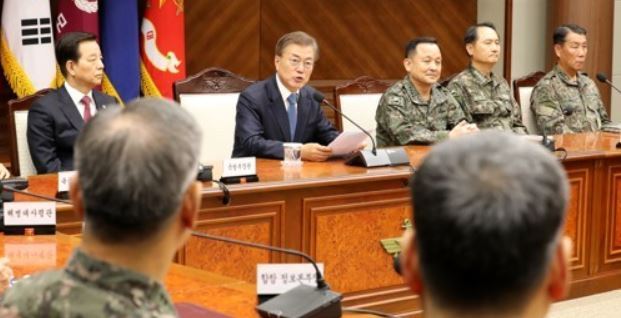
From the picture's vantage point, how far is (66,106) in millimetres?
4277

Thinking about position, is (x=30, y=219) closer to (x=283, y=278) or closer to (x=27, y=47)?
(x=283, y=278)

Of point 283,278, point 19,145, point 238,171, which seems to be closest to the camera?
point 283,278

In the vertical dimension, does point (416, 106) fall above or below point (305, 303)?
above

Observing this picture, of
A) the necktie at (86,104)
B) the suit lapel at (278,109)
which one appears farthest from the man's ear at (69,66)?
the suit lapel at (278,109)

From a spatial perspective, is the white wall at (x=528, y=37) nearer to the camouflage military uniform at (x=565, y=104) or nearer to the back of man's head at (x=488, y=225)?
the camouflage military uniform at (x=565, y=104)

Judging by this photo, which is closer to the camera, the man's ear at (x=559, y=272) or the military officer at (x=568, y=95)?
the man's ear at (x=559, y=272)

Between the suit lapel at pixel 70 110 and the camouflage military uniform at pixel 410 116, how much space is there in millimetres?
1468

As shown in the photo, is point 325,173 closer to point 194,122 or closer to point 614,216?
point 614,216

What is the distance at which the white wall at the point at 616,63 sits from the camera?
26.8ft

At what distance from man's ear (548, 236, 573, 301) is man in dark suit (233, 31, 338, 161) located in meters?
3.48

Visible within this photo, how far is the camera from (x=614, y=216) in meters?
4.71

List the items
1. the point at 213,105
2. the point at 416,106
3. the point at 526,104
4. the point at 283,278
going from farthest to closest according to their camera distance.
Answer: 1. the point at 526,104
2. the point at 416,106
3. the point at 213,105
4. the point at 283,278

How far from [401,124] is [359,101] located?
1.07ft

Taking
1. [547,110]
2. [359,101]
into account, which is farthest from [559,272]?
[547,110]
